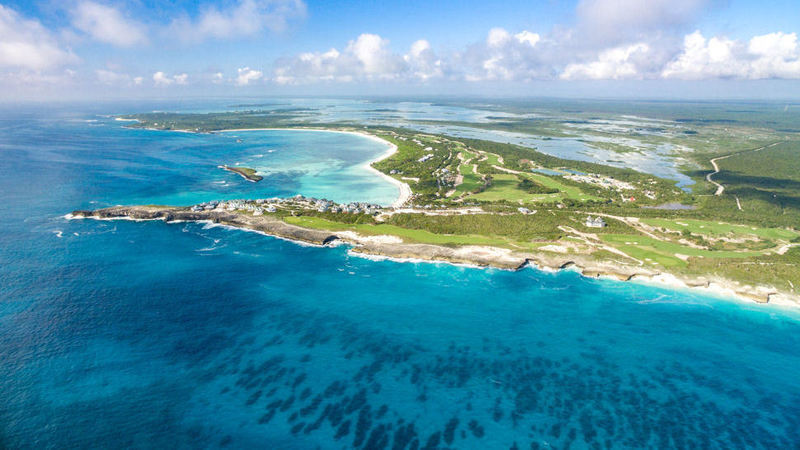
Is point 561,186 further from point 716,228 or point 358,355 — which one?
point 358,355

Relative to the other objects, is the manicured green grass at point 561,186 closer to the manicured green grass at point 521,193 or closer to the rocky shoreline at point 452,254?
the manicured green grass at point 521,193

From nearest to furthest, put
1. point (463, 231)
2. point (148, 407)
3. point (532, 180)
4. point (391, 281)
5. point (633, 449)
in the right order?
point (633, 449) < point (148, 407) < point (391, 281) < point (463, 231) < point (532, 180)

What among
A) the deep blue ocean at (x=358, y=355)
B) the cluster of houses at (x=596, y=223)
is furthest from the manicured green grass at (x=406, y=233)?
the cluster of houses at (x=596, y=223)

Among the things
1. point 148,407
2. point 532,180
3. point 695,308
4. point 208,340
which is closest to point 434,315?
point 208,340

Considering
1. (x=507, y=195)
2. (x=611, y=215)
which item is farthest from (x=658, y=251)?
(x=507, y=195)

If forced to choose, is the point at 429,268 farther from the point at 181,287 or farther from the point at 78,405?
the point at 78,405

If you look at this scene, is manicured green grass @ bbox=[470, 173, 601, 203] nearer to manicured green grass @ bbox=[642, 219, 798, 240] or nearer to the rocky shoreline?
manicured green grass @ bbox=[642, 219, 798, 240]
